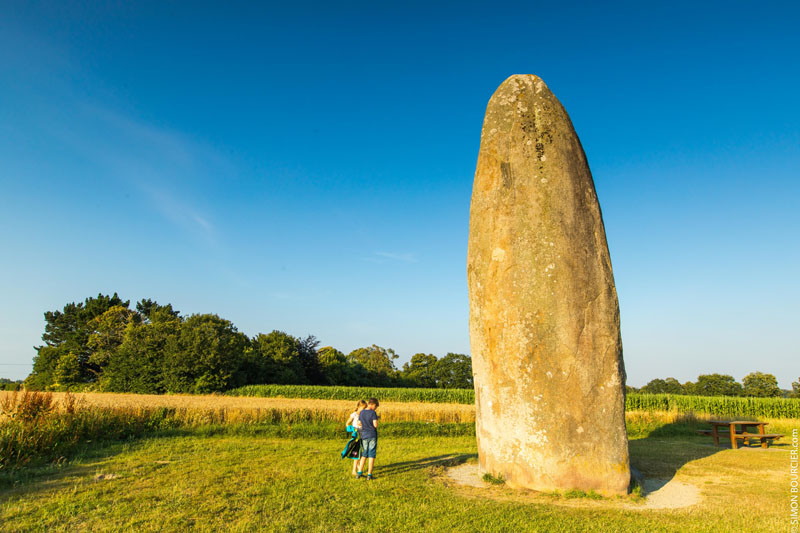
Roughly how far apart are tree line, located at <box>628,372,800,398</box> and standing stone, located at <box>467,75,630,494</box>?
38.8 meters

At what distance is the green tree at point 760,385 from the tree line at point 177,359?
34173 mm


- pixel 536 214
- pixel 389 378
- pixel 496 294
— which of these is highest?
pixel 536 214

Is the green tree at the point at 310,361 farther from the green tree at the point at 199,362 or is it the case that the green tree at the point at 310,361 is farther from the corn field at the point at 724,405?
the corn field at the point at 724,405

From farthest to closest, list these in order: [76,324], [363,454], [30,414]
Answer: [76,324]
[30,414]
[363,454]

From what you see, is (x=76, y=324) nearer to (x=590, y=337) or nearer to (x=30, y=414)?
(x=30, y=414)

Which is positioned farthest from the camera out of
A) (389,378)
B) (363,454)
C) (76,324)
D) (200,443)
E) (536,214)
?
(389,378)

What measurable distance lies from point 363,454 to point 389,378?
194ft

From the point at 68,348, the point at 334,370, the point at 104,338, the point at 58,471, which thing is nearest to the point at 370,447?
the point at 58,471

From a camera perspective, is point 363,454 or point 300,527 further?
point 363,454

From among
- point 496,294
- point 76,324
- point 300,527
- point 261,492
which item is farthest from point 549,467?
point 76,324

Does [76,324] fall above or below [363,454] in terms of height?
above

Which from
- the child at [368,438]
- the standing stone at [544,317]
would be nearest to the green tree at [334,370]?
the child at [368,438]

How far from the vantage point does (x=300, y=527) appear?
5.76 meters

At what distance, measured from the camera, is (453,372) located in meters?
69.4
